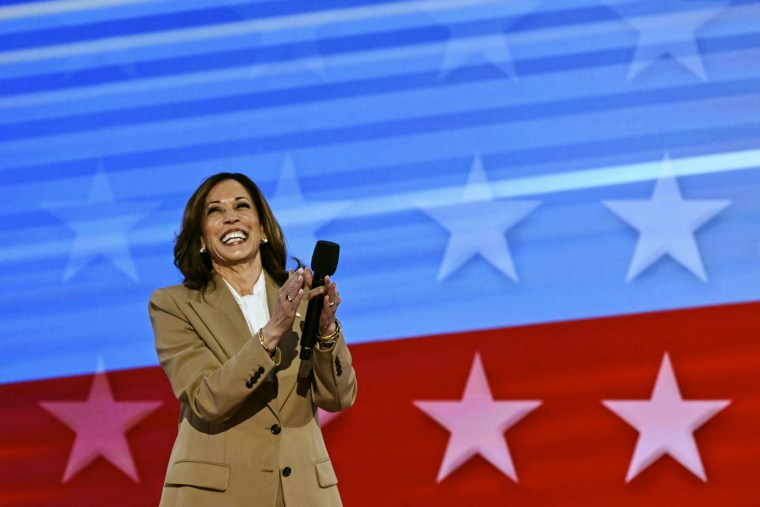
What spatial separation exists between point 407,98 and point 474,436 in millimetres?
1090

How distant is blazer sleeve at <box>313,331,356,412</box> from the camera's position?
1.99 m

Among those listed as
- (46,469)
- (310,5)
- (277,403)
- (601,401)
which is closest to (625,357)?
(601,401)

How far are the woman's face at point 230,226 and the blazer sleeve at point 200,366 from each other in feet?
0.52

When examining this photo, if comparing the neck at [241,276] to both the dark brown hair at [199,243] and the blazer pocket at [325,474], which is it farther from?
the blazer pocket at [325,474]

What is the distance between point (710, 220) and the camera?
2.93 meters

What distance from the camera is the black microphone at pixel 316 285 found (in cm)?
188

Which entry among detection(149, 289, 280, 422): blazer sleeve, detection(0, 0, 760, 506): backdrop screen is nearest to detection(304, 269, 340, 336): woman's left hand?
detection(149, 289, 280, 422): blazer sleeve

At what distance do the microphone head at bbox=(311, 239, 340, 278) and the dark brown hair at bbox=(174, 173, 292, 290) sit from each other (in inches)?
13.4

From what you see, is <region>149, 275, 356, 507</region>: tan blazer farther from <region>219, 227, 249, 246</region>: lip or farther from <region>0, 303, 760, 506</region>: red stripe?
<region>0, 303, 760, 506</region>: red stripe

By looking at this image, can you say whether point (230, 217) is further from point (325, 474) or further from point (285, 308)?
point (325, 474)

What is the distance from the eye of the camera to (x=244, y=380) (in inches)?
73.7

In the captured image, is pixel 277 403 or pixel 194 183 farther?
pixel 194 183

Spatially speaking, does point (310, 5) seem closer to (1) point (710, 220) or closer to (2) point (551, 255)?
(2) point (551, 255)

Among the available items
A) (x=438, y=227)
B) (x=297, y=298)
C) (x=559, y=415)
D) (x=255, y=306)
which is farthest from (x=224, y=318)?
→ (x=559, y=415)
